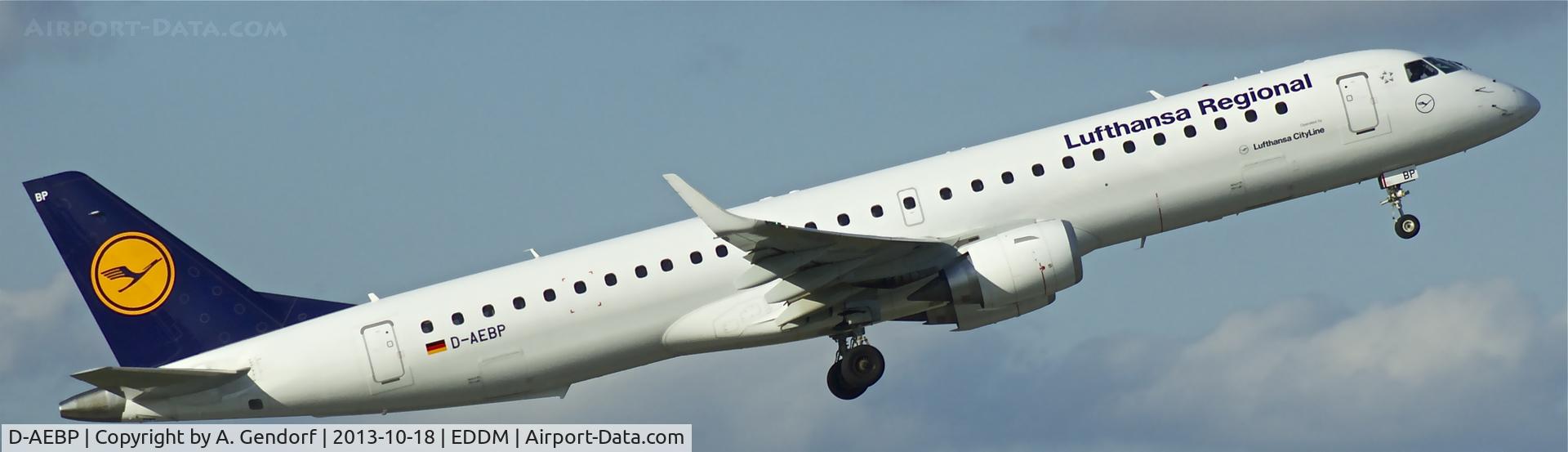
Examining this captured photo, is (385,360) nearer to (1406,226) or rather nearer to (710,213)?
(710,213)

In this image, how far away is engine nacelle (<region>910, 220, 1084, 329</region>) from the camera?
36281 mm

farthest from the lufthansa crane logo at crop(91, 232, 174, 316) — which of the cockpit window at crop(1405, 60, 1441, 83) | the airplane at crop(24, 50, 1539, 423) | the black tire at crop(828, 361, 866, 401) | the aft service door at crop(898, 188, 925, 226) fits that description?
the cockpit window at crop(1405, 60, 1441, 83)

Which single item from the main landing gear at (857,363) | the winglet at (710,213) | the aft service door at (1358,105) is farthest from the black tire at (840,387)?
the aft service door at (1358,105)

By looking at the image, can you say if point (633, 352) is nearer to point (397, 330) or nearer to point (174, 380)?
point (397, 330)

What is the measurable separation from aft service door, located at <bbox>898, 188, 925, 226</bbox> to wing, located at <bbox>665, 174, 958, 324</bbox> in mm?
994

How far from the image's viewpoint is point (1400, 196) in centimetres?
3966

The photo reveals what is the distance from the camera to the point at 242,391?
38531 mm

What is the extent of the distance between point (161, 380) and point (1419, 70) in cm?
2788

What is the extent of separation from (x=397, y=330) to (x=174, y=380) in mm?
4783

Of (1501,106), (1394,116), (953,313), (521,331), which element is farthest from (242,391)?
(1501,106)

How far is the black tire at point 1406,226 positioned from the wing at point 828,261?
10943 millimetres

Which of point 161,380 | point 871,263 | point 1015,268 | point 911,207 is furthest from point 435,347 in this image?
point 1015,268

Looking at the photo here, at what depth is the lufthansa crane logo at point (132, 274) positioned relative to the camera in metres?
40.2

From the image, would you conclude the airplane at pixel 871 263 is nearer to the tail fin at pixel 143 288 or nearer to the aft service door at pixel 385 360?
the aft service door at pixel 385 360
